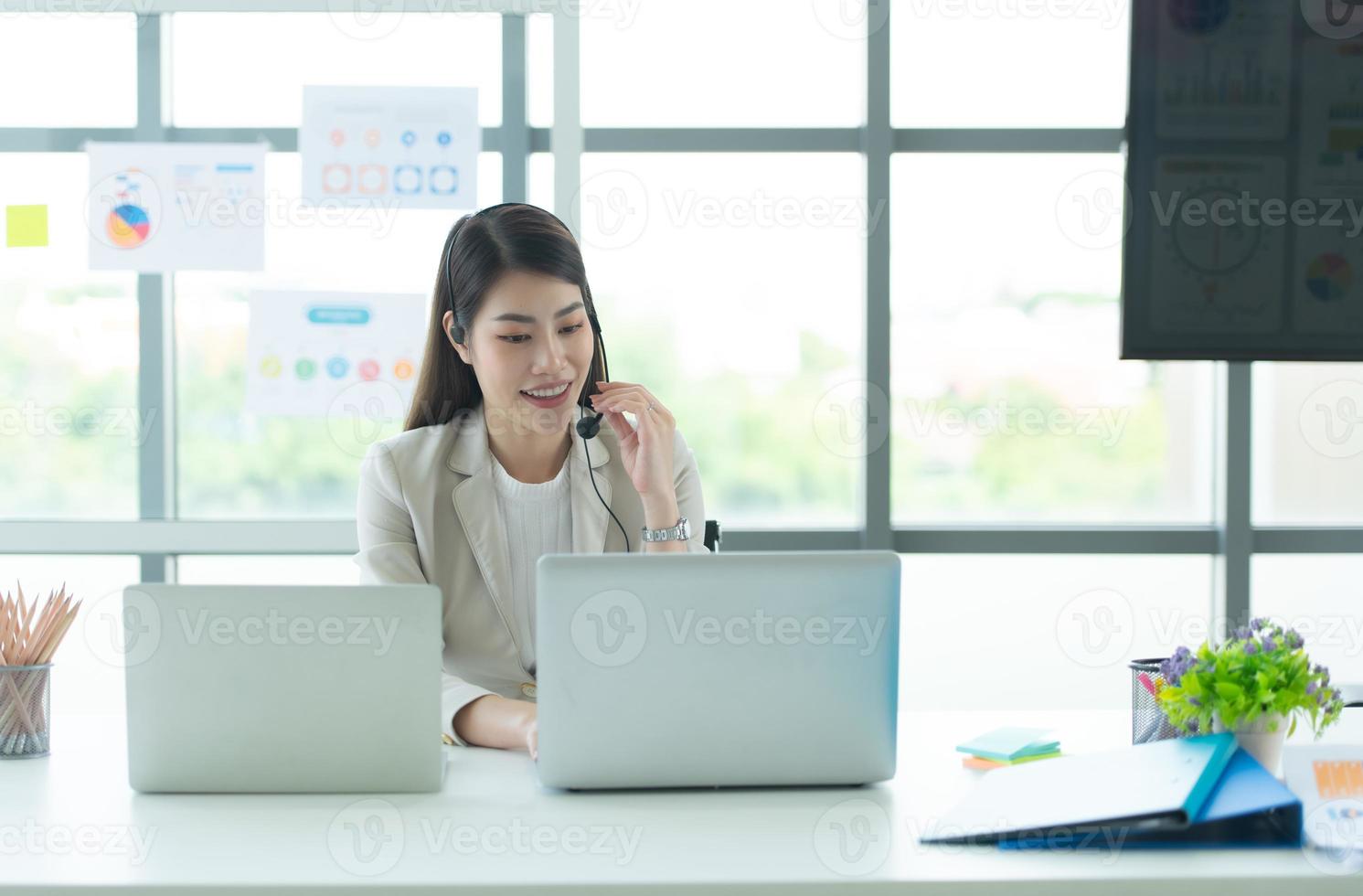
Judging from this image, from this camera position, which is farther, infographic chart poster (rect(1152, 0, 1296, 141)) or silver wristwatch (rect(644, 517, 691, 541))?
infographic chart poster (rect(1152, 0, 1296, 141))

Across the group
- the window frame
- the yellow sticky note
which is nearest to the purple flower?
the window frame

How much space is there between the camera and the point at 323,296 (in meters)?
3.02

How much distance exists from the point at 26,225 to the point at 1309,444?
11.6 feet

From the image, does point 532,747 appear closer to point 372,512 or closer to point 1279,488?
point 372,512

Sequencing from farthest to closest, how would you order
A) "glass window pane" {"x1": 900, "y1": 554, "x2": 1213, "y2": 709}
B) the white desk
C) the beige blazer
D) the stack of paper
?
"glass window pane" {"x1": 900, "y1": 554, "x2": 1213, "y2": 709}, the beige blazer, the stack of paper, the white desk

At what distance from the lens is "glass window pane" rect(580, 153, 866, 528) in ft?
10.1

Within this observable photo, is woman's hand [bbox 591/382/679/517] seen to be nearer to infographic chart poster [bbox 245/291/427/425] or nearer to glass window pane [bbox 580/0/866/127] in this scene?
infographic chart poster [bbox 245/291/427/425]

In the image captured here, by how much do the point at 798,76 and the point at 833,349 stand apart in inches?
29.1

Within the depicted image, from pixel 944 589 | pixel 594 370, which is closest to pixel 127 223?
pixel 594 370

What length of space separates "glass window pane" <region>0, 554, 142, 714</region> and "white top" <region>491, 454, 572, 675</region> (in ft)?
5.62

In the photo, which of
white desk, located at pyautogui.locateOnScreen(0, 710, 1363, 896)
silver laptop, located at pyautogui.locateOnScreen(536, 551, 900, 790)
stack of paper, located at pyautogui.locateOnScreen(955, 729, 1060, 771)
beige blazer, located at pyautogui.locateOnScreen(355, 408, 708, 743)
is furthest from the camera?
beige blazer, located at pyautogui.locateOnScreen(355, 408, 708, 743)

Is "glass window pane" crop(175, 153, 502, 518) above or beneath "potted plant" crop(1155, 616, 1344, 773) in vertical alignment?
above

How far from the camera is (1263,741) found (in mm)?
1200

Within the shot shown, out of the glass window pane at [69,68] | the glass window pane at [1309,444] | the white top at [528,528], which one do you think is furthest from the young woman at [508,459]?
the glass window pane at [1309,444]
